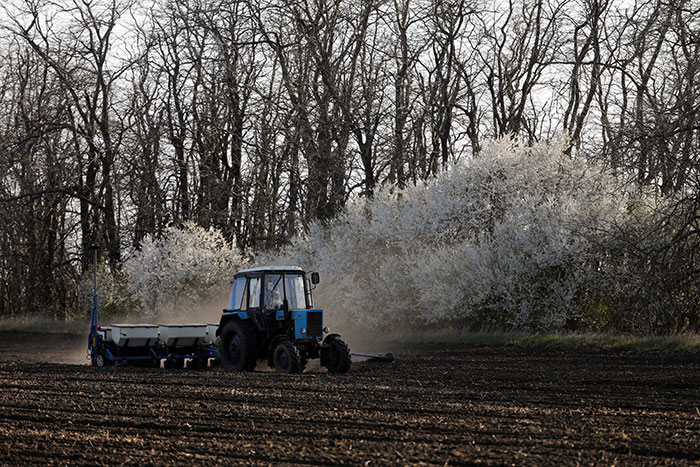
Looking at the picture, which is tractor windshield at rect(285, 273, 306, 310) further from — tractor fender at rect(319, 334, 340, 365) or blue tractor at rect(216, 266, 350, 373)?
tractor fender at rect(319, 334, 340, 365)

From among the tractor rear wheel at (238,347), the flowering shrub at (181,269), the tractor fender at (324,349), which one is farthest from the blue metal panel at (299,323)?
the flowering shrub at (181,269)

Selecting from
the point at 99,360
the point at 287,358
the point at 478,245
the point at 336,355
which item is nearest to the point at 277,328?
the point at 287,358

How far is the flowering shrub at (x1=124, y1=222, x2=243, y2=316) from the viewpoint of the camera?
32.5 metres

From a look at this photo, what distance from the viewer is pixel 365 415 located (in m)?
9.42

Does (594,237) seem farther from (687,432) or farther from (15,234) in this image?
(15,234)

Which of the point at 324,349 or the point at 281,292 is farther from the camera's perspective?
the point at 281,292

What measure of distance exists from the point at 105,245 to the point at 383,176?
1227 cm

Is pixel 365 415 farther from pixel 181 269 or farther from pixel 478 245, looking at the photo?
pixel 181 269

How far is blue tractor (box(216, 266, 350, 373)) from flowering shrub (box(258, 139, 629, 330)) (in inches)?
319

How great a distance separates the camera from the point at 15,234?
126 ft

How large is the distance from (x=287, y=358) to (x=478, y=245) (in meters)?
11.3

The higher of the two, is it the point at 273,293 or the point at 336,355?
the point at 273,293

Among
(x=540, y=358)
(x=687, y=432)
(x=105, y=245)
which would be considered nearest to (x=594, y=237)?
(x=540, y=358)

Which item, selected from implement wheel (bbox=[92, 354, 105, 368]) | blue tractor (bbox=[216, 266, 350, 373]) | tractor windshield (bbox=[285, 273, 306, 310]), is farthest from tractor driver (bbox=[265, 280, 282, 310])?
implement wheel (bbox=[92, 354, 105, 368])
